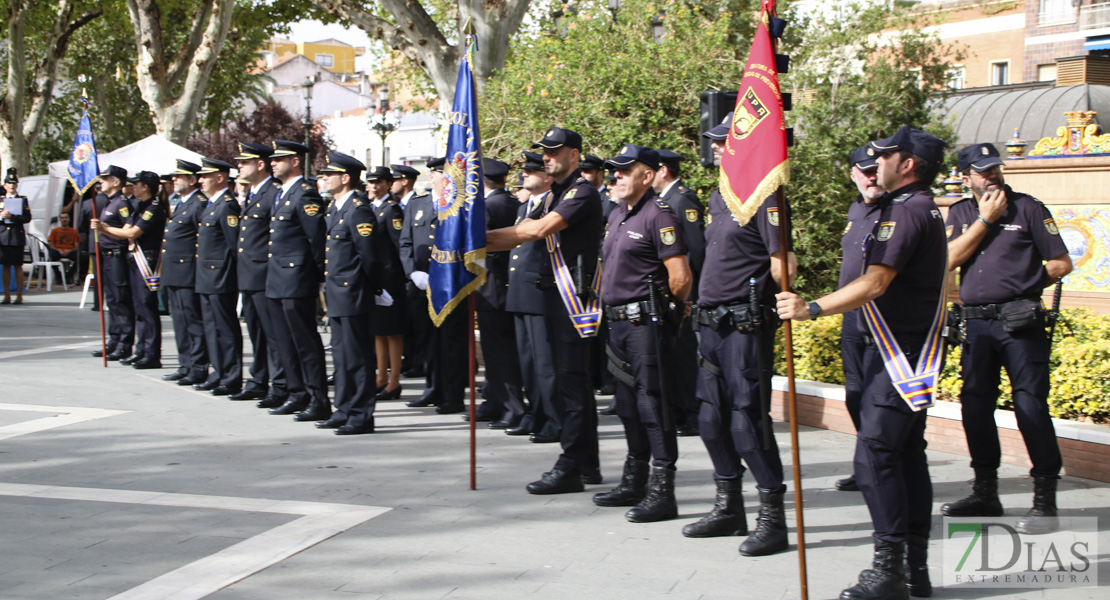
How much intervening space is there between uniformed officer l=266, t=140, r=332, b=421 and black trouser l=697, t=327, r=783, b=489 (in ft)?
13.4

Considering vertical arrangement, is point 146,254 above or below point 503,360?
above

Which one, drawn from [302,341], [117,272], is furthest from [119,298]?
[302,341]

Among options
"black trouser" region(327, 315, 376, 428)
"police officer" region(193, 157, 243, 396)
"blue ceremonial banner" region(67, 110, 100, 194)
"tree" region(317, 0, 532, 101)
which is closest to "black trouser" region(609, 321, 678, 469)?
"black trouser" region(327, 315, 376, 428)

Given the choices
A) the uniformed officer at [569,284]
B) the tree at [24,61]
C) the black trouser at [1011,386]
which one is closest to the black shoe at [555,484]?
the uniformed officer at [569,284]

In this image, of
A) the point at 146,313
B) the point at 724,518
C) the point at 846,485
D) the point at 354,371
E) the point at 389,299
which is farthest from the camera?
the point at 146,313

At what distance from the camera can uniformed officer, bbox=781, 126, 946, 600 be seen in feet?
15.0

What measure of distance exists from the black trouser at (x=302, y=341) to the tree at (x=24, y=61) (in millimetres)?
19733

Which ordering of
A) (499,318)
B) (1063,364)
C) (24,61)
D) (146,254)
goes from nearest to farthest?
(1063,364)
(499,318)
(146,254)
(24,61)

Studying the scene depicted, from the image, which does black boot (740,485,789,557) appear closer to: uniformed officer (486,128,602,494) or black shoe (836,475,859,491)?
black shoe (836,475,859,491)

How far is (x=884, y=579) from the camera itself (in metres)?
4.56

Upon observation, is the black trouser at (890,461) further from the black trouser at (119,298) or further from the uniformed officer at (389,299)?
the black trouser at (119,298)

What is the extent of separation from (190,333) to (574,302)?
17.4 feet

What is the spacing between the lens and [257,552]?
523 cm

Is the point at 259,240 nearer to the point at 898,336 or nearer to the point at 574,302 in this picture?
the point at 574,302
